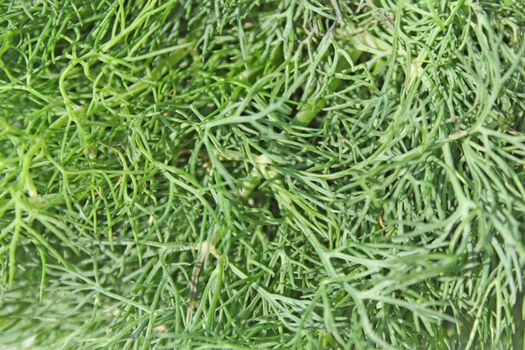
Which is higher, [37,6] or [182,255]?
[37,6]

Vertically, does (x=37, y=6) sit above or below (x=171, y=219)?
above

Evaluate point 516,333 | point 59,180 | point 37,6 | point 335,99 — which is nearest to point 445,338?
point 516,333

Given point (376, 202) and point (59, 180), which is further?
point (59, 180)

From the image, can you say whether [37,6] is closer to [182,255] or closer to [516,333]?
[182,255]

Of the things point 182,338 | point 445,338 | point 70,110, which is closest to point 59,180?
point 70,110

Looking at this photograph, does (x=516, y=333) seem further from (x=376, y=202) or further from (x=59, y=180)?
(x=59, y=180)

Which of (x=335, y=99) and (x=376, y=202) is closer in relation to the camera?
(x=376, y=202)
